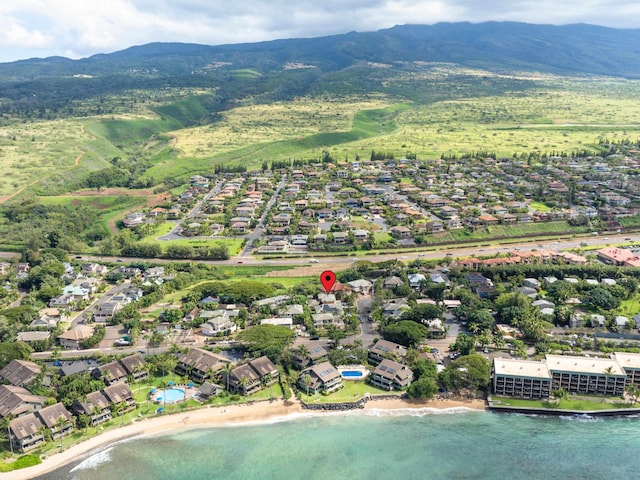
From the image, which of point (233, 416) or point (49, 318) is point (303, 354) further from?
point (49, 318)

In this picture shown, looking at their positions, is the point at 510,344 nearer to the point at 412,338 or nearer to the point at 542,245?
the point at 412,338

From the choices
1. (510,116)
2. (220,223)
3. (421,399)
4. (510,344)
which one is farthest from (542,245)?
(510,116)

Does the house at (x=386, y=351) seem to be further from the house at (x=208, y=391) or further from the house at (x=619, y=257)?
the house at (x=619, y=257)

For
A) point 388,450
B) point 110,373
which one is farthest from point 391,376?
point 110,373

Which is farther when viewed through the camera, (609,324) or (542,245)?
(542,245)

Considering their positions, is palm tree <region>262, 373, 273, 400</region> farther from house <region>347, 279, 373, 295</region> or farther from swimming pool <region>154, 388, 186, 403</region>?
house <region>347, 279, 373, 295</region>

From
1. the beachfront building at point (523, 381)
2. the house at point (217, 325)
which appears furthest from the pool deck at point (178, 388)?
the beachfront building at point (523, 381)
